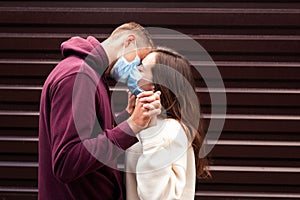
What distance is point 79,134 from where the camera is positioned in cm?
204

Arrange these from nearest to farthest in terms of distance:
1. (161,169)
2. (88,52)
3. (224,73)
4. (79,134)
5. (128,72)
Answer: (79,134), (161,169), (88,52), (128,72), (224,73)

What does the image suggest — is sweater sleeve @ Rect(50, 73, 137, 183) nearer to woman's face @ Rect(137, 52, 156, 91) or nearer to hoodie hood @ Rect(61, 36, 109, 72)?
hoodie hood @ Rect(61, 36, 109, 72)

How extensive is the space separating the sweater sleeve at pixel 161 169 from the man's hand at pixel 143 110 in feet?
0.50

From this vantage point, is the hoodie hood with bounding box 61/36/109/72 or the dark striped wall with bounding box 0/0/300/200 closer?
the hoodie hood with bounding box 61/36/109/72

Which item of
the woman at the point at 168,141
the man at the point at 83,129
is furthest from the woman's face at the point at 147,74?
the man at the point at 83,129

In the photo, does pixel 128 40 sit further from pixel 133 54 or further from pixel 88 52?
pixel 88 52

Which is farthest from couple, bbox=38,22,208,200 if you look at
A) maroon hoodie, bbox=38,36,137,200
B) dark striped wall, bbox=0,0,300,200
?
dark striped wall, bbox=0,0,300,200

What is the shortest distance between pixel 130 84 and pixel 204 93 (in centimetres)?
219

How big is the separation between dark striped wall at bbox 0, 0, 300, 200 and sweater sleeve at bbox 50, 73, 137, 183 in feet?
8.30

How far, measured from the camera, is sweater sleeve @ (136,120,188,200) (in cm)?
219

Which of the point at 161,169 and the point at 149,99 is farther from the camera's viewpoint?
the point at 161,169

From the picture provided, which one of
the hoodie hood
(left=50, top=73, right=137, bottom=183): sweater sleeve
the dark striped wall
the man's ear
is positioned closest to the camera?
(left=50, top=73, right=137, bottom=183): sweater sleeve

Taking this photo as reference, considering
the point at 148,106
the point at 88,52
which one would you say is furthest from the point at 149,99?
the point at 88,52

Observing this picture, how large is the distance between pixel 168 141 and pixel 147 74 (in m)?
0.34
